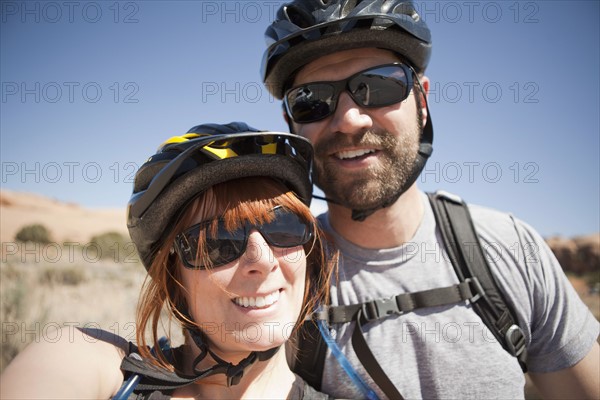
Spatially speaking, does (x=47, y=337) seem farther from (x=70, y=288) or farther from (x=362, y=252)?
(x=70, y=288)

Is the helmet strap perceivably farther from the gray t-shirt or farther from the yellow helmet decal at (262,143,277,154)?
the yellow helmet decal at (262,143,277,154)

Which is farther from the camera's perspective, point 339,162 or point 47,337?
point 339,162

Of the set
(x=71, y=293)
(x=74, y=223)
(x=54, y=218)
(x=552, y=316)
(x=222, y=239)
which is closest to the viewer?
(x=222, y=239)

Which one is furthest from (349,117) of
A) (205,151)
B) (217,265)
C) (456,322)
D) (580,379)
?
(580,379)

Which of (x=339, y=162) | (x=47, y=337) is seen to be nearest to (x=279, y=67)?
(x=339, y=162)

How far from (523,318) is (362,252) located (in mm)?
1036

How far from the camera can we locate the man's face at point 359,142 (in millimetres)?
2586

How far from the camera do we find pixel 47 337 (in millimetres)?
1898

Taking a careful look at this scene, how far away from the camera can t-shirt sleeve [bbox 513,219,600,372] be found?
2.52 metres

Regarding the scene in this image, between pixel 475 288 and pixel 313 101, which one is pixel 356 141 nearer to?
pixel 313 101

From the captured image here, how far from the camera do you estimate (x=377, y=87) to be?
2.63 meters

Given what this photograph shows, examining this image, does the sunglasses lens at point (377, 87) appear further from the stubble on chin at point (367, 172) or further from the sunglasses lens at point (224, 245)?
the sunglasses lens at point (224, 245)

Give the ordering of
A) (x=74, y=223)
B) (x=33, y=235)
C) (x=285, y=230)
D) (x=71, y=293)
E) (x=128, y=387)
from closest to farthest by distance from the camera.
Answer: (x=128, y=387), (x=285, y=230), (x=71, y=293), (x=33, y=235), (x=74, y=223)

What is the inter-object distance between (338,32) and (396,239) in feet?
4.61
